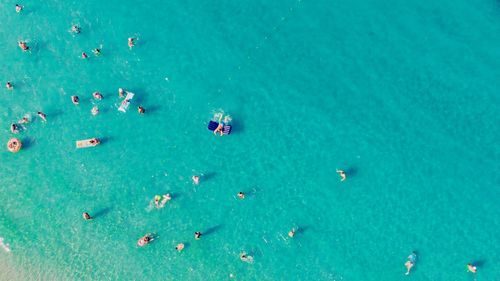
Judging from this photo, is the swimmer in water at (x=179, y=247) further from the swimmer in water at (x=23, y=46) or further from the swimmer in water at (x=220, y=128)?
the swimmer in water at (x=23, y=46)

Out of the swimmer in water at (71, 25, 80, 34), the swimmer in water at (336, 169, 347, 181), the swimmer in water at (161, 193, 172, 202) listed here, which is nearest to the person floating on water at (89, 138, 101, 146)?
the swimmer in water at (161, 193, 172, 202)

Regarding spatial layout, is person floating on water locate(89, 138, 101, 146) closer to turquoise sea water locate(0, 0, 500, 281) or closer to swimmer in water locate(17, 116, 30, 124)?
turquoise sea water locate(0, 0, 500, 281)

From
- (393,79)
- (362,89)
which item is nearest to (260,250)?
(362,89)

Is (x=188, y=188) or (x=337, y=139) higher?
(x=337, y=139)

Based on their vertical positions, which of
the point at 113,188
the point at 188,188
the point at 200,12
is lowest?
the point at 113,188

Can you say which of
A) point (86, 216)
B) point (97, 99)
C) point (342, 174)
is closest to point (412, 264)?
point (342, 174)

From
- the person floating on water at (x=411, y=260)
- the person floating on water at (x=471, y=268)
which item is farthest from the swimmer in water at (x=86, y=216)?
the person floating on water at (x=471, y=268)

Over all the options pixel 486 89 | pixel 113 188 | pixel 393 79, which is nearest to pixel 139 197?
pixel 113 188

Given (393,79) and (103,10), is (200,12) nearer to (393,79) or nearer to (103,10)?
(103,10)
